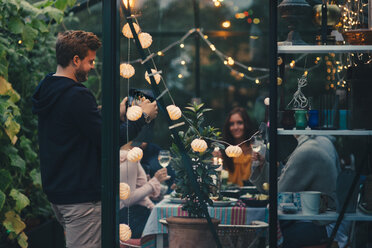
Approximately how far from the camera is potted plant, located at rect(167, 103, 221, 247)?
2854 millimetres

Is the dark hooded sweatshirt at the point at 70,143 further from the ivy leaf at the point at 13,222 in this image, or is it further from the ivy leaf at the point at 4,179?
the ivy leaf at the point at 13,222

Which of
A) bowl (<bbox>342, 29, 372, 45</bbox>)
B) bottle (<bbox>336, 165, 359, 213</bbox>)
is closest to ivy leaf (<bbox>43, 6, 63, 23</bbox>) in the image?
bowl (<bbox>342, 29, 372, 45</bbox>)

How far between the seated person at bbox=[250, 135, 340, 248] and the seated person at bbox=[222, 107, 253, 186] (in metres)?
0.12

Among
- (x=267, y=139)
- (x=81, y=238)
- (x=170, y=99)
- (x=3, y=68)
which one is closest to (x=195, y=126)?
(x=170, y=99)

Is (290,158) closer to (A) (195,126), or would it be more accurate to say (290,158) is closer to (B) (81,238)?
(A) (195,126)

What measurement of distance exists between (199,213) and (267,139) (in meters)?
0.54

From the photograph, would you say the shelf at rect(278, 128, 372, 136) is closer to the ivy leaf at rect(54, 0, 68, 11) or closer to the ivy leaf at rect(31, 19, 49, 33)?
the ivy leaf at rect(54, 0, 68, 11)

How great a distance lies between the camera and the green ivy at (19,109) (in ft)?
11.5

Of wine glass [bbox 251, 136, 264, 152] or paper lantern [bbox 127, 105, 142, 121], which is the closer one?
paper lantern [bbox 127, 105, 142, 121]

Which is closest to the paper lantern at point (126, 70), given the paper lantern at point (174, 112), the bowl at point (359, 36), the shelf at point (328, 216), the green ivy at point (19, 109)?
the paper lantern at point (174, 112)

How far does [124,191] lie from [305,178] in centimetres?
117

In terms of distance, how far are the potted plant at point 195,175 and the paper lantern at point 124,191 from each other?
27 centimetres

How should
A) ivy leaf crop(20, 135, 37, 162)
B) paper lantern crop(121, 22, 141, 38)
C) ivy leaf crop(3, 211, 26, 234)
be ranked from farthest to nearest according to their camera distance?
ivy leaf crop(20, 135, 37, 162) < ivy leaf crop(3, 211, 26, 234) < paper lantern crop(121, 22, 141, 38)

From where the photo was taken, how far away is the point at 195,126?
291cm
